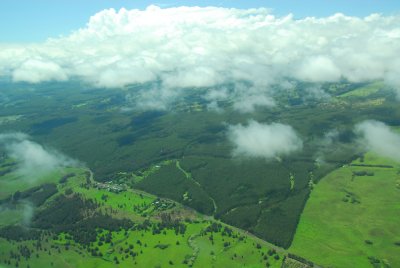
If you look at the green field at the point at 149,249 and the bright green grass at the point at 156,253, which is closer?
the bright green grass at the point at 156,253

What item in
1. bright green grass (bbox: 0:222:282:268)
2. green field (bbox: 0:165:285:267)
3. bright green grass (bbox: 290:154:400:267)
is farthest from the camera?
green field (bbox: 0:165:285:267)

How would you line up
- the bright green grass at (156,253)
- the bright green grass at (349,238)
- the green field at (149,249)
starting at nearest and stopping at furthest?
the bright green grass at (349,238)
the bright green grass at (156,253)
the green field at (149,249)

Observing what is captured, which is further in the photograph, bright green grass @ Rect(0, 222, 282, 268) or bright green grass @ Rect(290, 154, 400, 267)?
bright green grass @ Rect(0, 222, 282, 268)

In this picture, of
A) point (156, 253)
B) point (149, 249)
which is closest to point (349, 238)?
point (156, 253)

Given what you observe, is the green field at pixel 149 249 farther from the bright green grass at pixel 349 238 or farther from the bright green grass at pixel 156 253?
the bright green grass at pixel 349 238

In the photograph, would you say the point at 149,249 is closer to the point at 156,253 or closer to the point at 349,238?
the point at 156,253

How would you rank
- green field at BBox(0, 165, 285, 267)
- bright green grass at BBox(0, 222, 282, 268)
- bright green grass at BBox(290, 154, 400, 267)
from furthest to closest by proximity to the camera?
green field at BBox(0, 165, 285, 267) → bright green grass at BBox(0, 222, 282, 268) → bright green grass at BBox(290, 154, 400, 267)

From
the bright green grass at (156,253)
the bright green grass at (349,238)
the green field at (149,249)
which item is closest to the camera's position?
the bright green grass at (349,238)

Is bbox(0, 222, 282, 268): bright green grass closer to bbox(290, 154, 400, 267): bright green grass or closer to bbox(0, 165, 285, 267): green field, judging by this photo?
bbox(0, 165, 285, 267): green field

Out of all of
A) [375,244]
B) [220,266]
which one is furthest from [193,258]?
[375,244]

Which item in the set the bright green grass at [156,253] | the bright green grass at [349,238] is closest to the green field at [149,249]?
the bright green grass at [156,253]

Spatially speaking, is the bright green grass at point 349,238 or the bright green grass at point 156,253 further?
the bright green grass at point 156,253

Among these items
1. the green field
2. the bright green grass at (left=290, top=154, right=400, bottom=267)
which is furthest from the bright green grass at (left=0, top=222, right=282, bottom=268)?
the bright green grass at (left=290, top=154, right=400, bottom=267)
